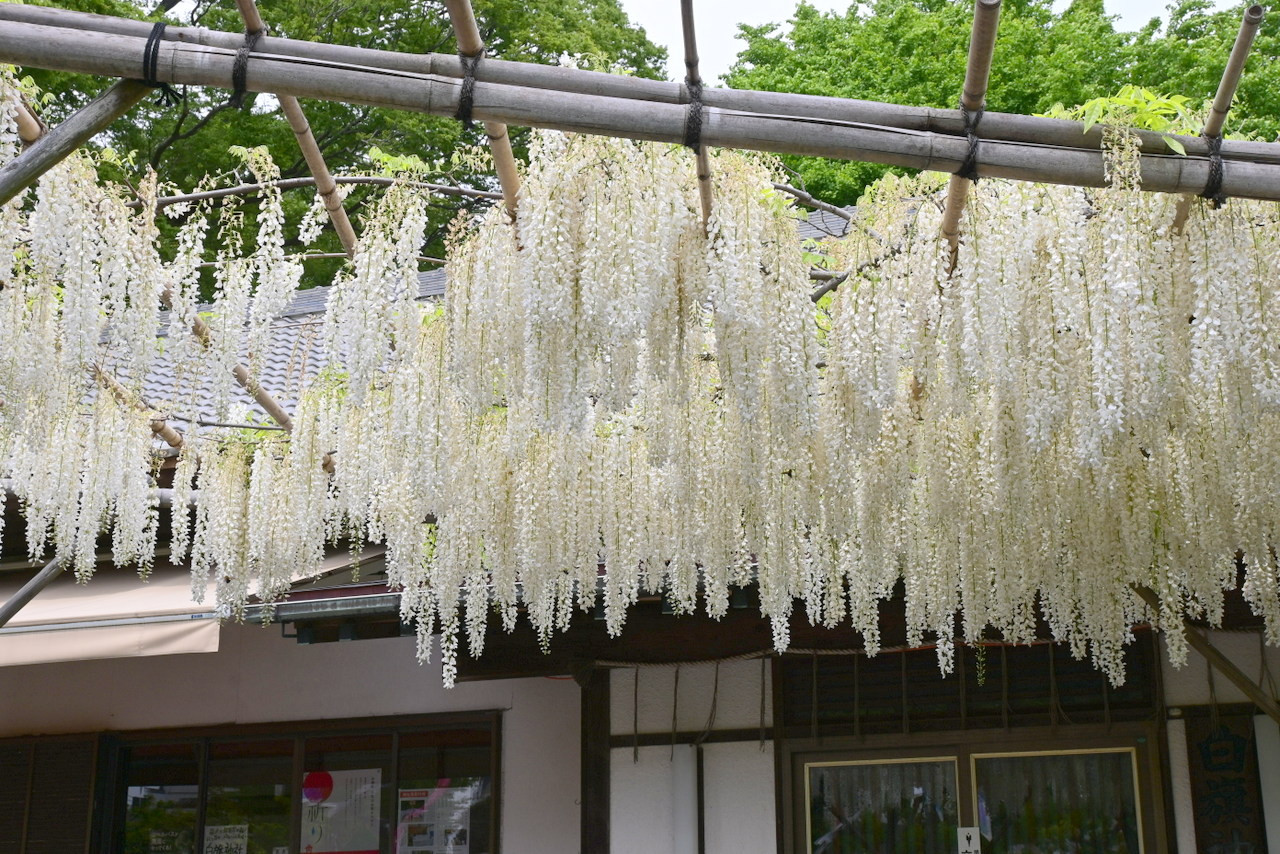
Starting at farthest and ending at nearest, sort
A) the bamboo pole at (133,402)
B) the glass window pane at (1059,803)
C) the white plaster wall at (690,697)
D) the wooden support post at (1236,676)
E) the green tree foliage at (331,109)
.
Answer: the green tree foliage at (331,109) → the white plaster wall at (690,697) → the glass window pane at (1059,803) → the bamboo pole at (133,402) → the wooden support post at (1236,676)

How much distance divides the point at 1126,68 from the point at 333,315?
45.2 ft

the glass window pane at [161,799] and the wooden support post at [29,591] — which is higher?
the wooden support post at [29,591]

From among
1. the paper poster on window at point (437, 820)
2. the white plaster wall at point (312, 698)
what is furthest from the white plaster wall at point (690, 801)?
the paper poster on window at point (437, 820)

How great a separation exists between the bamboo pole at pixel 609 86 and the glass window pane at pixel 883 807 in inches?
147

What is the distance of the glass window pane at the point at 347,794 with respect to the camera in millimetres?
7004

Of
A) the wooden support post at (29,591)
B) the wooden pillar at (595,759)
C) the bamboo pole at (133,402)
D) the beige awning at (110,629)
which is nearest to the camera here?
the bamboo pole at (133,402)

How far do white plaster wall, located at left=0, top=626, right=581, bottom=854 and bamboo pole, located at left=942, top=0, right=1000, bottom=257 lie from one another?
410 cm

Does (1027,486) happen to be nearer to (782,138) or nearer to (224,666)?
(782,138)

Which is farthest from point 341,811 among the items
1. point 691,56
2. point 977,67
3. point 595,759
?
point 977,67

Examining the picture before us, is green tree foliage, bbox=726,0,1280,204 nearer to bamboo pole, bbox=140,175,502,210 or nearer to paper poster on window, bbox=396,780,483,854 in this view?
paper poster on window, bbox=396,780,483,854

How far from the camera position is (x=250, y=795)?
7246 millimetres

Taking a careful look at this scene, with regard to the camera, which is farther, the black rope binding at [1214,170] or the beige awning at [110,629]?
the beige awning at [110,629]

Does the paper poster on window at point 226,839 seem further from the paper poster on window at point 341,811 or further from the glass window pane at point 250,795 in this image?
the paper poster on window at point 341,811

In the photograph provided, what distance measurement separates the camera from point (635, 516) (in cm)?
544
